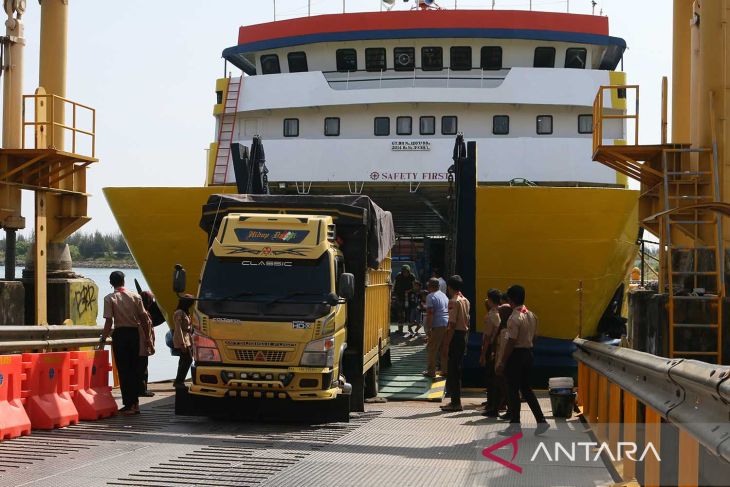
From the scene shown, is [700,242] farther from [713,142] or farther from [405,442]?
[405,442]

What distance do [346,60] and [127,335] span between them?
1349cm

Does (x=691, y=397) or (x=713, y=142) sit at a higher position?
(x=713, y=142)

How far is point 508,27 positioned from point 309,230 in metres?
12.9

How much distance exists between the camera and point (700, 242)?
1202cm

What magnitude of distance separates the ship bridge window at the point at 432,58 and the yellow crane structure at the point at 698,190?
9.80 metres

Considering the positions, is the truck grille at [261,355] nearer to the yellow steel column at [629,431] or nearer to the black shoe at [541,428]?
the black shoe at [541,428]

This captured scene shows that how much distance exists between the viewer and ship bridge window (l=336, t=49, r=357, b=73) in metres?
23.7

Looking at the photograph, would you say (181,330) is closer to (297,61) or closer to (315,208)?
(315,208)

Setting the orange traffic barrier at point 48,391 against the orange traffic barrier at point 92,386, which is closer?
the orange traffic barrier at point 48,391

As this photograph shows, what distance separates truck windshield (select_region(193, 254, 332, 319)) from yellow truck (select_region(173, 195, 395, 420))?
0.01 meters

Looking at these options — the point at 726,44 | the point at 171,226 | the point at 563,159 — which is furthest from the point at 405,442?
the point at 563,159

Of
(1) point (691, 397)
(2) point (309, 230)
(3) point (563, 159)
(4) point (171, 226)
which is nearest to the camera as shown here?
(1) point (691, 397)

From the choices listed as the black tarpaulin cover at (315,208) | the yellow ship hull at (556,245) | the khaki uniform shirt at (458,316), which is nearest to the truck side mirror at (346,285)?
the black tarpaulin cover at (315,208)

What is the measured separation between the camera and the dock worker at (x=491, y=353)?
11906mm
